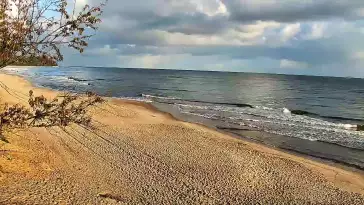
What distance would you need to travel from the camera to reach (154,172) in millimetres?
15539

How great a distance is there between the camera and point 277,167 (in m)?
18.3

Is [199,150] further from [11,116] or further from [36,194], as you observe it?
[11,116]

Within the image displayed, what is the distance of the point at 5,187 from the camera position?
11820 mm

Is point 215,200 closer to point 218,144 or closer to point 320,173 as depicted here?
point 320,173

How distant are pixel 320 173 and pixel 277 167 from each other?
2104mm

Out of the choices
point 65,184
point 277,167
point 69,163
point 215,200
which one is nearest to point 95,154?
point 69,163

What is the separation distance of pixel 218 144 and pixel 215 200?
920 cm

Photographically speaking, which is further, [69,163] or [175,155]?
[175,155]

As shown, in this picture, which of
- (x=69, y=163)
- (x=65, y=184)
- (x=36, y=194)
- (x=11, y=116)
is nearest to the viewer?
(x=11, y=116)

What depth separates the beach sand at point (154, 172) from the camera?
12625 millimetres

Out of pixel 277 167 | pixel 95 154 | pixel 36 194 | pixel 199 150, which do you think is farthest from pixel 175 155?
pixel 36 194

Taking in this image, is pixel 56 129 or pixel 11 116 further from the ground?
pixel 11 116

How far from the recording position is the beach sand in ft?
41.4

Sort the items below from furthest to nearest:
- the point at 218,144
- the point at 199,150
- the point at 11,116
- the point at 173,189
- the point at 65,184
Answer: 1. the point at 218,144
2. the point at 199,150
3. the point at 173,189
4. the point at 65,184
5. the point at 11,116
